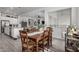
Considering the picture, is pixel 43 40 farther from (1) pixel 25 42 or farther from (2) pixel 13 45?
(2) pixel 13 45

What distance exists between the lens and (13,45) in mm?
2209

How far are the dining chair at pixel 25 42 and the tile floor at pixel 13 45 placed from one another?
81 mm

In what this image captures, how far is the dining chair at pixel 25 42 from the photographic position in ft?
7.29

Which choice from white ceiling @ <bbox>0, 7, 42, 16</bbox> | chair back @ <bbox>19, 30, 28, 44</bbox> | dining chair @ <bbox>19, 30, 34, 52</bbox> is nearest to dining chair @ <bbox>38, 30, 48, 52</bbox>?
dining chair @ <bbox>19, 30, 34, 52</bbox>

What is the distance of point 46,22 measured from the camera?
2.26m

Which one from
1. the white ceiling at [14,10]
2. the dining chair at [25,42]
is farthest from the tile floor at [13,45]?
the white ceiling at [14,10]

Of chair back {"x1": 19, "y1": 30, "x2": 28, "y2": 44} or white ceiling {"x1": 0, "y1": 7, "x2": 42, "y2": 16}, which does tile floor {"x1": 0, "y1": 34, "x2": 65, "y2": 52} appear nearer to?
chair back {"x1": 19, "y1": 30, "x2": 28, "y2": 44}

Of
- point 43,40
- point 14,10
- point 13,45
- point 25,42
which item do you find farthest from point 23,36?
point 14,10

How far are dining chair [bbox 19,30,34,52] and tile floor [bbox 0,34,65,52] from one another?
0.27 feet

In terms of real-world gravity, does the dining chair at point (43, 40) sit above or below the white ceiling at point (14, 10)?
below

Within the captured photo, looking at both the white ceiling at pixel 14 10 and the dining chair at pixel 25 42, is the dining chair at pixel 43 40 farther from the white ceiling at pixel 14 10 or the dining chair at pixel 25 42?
the white ceiling at pixel 14 10

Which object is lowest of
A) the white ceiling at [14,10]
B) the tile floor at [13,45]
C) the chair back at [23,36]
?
the tile floor at [13,45]

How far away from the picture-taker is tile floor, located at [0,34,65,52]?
2.20 m
